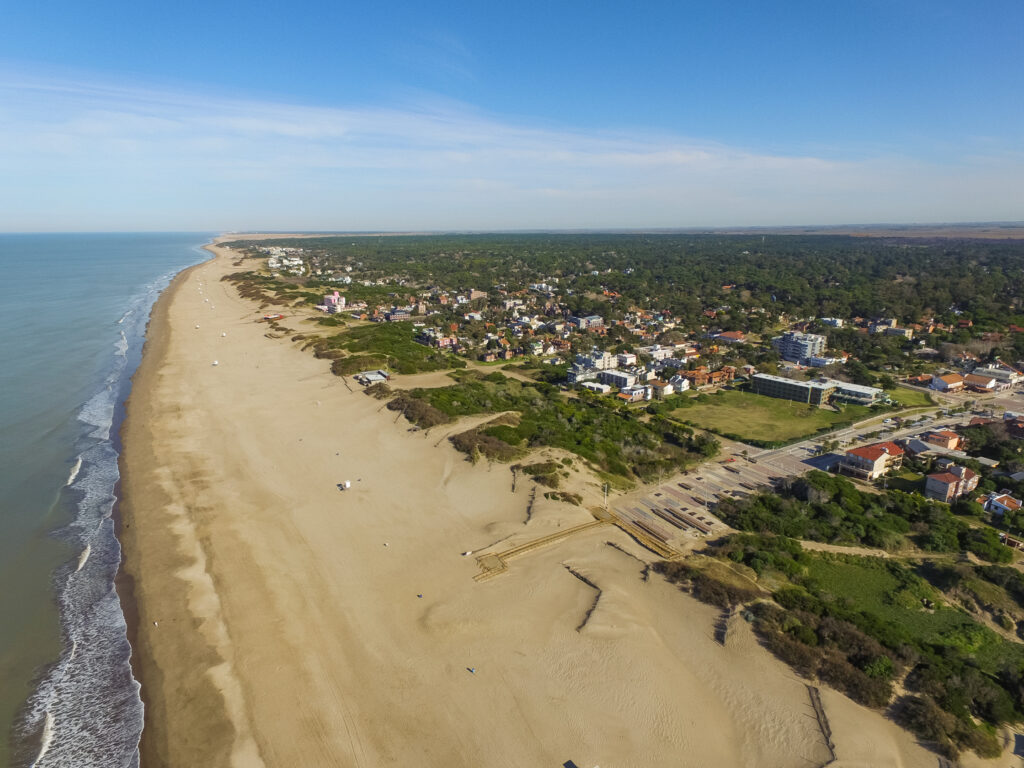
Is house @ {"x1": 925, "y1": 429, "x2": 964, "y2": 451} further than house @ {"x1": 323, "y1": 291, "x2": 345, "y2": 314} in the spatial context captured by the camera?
No

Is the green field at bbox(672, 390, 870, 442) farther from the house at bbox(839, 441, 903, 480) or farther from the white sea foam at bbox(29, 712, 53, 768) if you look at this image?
the white sea foam at bbox(29, 712, 53, 768)

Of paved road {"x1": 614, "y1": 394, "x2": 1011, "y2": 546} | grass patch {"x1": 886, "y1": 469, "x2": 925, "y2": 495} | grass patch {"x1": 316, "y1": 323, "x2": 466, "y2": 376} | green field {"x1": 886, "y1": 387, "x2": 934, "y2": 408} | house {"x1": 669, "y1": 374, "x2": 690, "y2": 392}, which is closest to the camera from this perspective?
paved road {"x1": 614, "y1": 394, "x2": 1011, "y2": 546}

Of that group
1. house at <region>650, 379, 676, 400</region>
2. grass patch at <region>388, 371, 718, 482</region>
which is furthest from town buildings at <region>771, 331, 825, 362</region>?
grass patch at <region>388, 371, 718, 482</region>

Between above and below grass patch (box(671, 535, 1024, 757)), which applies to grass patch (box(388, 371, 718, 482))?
above

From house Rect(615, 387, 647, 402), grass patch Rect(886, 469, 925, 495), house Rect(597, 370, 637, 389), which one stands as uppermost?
house Rect(597, 370, 637, 389)

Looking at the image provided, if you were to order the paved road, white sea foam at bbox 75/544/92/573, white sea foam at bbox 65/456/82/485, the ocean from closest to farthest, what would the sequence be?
the ocean → white sea foam at bbox 75/544/92/573 → the paved road → white sea foam at bbox 65/456/82/485

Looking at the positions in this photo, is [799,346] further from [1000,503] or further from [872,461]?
[1000,503]

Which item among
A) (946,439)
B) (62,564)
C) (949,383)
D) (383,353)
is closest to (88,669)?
(62,564)

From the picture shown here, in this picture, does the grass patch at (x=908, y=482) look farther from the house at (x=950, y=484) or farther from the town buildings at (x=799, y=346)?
the town buildings at (x=799, y=346)
